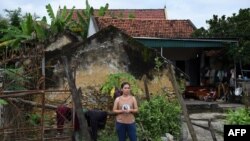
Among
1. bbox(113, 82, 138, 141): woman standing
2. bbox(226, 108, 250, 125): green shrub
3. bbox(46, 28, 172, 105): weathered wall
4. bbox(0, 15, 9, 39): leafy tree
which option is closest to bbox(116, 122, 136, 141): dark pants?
bbox(113, 82, 138, 141): woman standing

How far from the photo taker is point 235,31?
20.4 m

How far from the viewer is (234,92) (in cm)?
2011

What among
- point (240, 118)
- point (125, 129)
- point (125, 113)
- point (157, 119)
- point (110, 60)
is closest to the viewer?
point (240, 118)

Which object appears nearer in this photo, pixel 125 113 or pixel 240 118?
pixel 240 118

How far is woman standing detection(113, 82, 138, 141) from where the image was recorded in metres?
8.62

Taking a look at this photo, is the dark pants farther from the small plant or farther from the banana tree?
the banana tree

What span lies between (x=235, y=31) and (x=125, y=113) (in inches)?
503

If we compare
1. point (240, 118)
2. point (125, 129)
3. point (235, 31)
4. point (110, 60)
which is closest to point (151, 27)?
point (235, 31)

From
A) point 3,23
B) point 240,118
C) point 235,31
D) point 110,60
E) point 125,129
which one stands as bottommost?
point 125,129

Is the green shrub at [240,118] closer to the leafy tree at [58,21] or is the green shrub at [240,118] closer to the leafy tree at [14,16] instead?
the leafy tree at [58,21]

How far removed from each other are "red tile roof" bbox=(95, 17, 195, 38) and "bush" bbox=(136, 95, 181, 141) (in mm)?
9436

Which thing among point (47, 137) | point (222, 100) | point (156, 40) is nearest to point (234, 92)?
point (222, 100)

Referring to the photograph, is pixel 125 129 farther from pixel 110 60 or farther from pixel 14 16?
pixel 14 16

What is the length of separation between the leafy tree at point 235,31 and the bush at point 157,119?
341 inches
